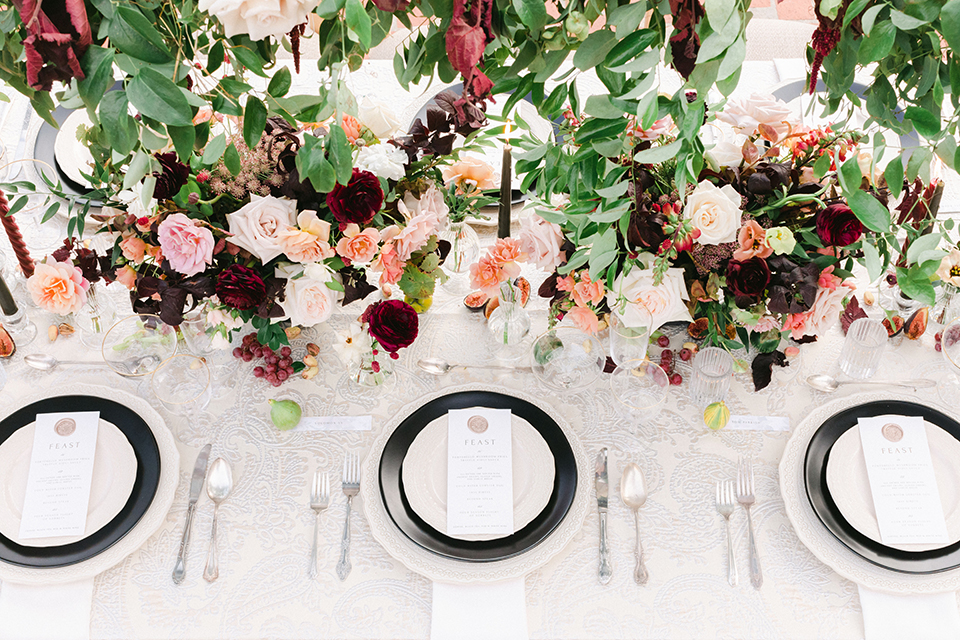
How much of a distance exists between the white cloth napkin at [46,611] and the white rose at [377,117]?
2.90 feet

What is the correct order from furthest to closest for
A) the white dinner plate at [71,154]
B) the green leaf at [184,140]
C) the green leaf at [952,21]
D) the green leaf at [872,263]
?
the white dinner plate at [71,154] < the green leaf at [872,263] < the green leaf at [184,140] < the green leaf at [952,21]

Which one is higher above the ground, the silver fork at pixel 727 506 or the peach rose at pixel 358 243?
the peach rose at pixel 358 243

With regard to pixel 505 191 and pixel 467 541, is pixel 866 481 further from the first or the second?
pixel 505 191

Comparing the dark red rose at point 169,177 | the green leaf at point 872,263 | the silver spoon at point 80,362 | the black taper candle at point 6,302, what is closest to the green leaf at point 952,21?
the green leaf at point 872,263

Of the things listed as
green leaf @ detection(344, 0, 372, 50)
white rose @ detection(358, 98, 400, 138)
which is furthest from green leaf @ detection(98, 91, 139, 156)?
white rose @ detection(358, 98, 400, 138)

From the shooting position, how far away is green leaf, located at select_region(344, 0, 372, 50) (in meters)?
0.53

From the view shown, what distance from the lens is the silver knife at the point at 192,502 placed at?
3.60ft

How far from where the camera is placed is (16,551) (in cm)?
108

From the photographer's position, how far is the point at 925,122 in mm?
669

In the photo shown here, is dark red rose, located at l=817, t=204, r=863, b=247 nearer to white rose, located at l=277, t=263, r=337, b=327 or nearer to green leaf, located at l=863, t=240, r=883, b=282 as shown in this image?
green leaf, located at l=863, t=240, r=883, b=282

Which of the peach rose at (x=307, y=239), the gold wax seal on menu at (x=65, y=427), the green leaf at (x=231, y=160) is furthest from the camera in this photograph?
the gold wax seal on menu at (x=65, y=427)

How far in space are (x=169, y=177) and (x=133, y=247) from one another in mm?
151

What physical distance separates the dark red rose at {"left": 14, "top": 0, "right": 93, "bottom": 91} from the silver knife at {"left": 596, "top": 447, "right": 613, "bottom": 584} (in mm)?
958

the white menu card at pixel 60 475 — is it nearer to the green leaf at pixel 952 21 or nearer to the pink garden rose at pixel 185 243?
the pink garden rose at pixel 185 243
